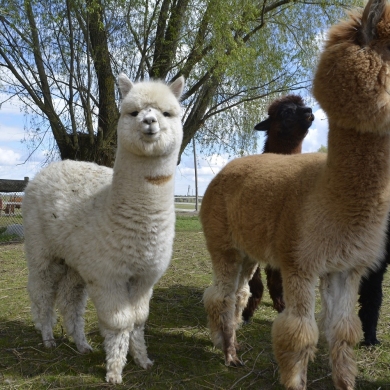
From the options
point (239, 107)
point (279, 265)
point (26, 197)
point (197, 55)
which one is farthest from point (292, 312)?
point (239, 107)

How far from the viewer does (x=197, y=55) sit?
814cm

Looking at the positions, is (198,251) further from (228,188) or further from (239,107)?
(228,188)

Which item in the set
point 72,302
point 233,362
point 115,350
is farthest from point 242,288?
point 72,302

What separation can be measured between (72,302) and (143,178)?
1.37 m

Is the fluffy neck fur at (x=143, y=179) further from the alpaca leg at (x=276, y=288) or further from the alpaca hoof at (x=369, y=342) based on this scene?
the alpaca hoof at (x=369, y=342)

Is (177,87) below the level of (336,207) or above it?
above

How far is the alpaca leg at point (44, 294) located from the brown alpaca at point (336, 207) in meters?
1.66

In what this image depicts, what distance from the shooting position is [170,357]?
3.80 meters

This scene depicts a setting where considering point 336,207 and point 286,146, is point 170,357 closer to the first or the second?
point 336,207

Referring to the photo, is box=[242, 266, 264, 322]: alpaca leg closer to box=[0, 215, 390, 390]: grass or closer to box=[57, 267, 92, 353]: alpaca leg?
box=[0, 215, 390, 390]: grass

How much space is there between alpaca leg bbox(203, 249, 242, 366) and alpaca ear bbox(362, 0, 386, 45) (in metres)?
1.87

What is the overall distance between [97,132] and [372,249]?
6.41 meters

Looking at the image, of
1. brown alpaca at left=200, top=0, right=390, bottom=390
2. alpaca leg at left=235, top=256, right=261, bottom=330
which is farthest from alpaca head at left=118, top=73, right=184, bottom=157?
alpaca leg at left=235, top=256, right=261, bottom=330

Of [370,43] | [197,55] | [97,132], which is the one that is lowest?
[97,132]
